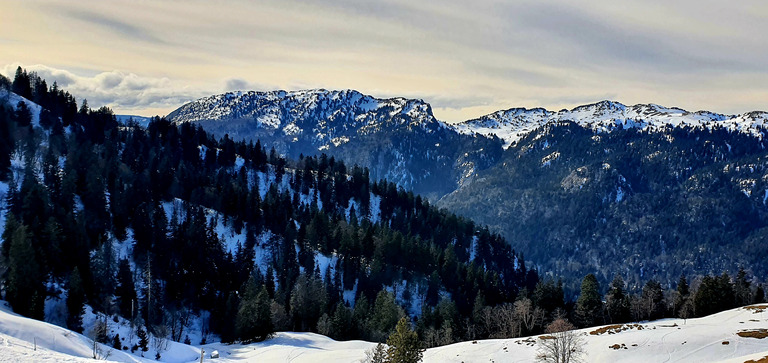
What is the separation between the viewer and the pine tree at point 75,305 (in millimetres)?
91850

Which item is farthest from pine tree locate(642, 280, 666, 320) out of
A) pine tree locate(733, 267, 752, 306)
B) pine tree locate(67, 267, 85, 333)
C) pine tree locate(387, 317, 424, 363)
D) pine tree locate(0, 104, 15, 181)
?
pine tree locate(0, 104, 15, 181)

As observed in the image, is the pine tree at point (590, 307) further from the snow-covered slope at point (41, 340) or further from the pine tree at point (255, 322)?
the snow-covered slope at point (41, 340)

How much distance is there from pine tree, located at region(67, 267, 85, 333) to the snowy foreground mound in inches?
410

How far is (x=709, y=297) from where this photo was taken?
4547 inches

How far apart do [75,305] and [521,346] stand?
80.7 m

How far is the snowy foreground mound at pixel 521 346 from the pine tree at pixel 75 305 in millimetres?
10421

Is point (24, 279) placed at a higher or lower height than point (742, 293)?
higher

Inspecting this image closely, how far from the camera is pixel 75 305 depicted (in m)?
92.8

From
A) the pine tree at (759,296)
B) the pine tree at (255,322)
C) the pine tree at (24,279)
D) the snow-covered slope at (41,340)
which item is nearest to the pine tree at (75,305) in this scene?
the pine tree at (24,279)

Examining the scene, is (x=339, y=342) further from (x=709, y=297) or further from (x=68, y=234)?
(x=709, y=297)

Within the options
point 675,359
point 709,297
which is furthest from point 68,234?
point 709,297

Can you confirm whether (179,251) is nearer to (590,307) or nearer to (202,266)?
(202,266)

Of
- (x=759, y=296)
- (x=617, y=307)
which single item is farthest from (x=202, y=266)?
(x=759, y=296)

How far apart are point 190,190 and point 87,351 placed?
110389 mm
